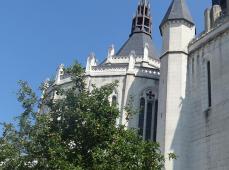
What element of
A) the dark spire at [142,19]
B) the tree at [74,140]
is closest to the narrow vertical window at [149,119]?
the tree at [74,140]

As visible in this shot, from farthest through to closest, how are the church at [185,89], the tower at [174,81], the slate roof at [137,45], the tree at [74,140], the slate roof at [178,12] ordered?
the slate roof at [137,45], the slate roof at [178,12], the tower at [174,81], the church at [185,89], the tree at [74,140]

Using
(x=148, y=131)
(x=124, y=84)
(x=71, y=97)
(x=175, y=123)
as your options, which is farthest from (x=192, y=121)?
(x=71, y=97)

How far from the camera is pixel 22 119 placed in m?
14.3

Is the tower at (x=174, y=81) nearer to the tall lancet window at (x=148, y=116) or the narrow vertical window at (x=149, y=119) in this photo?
the tall lancet window at (x=148, y=116)

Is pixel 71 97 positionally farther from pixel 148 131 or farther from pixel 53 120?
pixel 148 131

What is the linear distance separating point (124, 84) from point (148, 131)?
4000 millimetres

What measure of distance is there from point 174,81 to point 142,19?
964 inches

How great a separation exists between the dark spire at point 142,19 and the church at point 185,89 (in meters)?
16.1

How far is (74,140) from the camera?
550 inches

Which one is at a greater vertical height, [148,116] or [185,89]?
[185,89]

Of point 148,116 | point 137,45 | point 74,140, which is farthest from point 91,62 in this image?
point 74,140

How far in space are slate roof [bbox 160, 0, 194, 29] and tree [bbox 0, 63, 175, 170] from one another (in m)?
13.5

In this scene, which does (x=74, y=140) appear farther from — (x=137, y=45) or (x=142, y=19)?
(x=142, y=19)

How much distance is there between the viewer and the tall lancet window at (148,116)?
26730 millimetres
